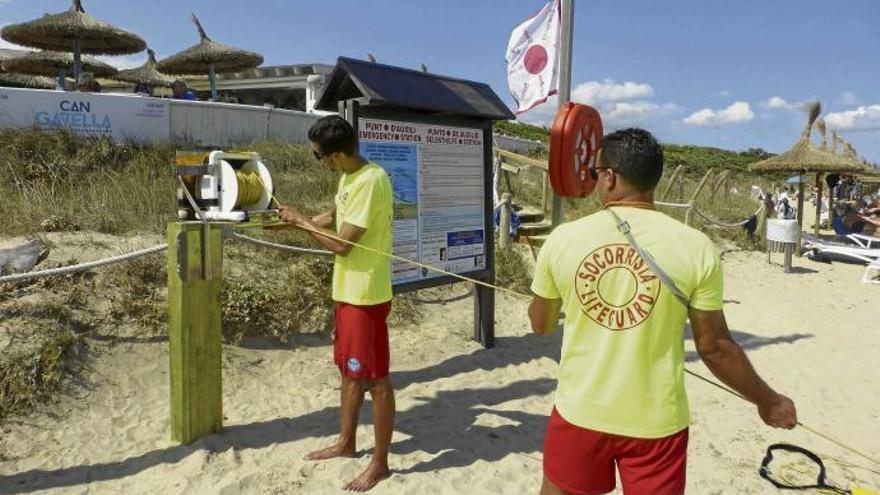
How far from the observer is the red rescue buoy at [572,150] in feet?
15.1

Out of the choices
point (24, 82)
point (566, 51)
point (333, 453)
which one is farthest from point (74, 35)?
point (333, 453)

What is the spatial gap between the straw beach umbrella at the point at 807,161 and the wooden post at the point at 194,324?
1458 centimetres

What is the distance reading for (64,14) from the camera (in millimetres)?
13234

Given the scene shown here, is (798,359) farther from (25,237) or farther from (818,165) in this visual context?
(818,165)

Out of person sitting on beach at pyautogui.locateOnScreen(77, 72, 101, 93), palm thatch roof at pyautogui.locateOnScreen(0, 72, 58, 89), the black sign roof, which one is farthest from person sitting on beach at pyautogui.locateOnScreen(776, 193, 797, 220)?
palm thatch roof at pyautogui.locateOnScreen(0, 72, 58, 89)

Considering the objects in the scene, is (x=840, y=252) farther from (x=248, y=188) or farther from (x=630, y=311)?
(x=630, y=311)

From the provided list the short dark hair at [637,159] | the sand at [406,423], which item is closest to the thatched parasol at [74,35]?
the sand at [406,423]

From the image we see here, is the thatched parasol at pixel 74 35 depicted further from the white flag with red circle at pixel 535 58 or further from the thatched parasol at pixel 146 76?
the white flag with red circle at pixel 535 58

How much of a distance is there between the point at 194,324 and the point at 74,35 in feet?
41.6

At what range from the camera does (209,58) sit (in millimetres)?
16766

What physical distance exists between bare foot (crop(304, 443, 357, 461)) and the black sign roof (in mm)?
2394

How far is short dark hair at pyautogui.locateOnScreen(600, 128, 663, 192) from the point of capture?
6.12ft

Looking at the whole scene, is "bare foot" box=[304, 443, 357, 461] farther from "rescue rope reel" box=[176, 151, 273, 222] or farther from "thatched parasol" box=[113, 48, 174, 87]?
"thatched parasol" box=[113, 48, 174, 87]

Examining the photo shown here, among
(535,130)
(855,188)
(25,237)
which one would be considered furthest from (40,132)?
(855,188)
